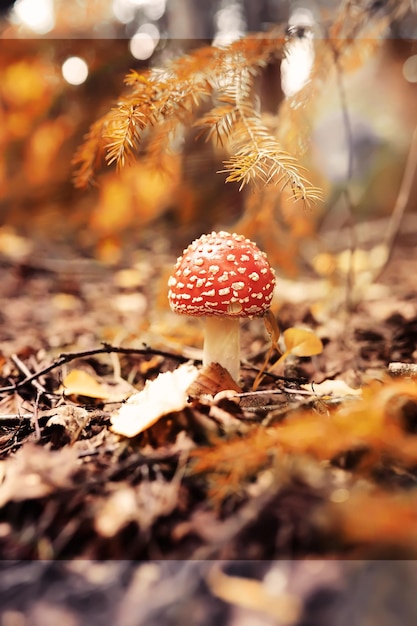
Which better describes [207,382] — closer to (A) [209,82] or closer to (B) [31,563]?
(B) [31,563]

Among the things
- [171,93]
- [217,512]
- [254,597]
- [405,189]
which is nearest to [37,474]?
[217,512]

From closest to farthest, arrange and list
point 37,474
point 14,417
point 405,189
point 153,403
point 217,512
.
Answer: point 217,512
point 37,474
point 153,403
point 14,417
point 405,189

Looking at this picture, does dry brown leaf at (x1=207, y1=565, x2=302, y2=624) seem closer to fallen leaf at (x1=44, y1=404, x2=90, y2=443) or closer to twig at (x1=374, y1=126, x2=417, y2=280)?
fallen leaf at (x1=44, y1=404, x2=90, y2=443)

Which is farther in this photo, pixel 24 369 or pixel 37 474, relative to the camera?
pixel 24 369

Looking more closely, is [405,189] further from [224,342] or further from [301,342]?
[224,342]

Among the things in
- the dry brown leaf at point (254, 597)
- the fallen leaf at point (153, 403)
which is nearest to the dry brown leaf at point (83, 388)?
the fallen leaf at point (153, 403)
